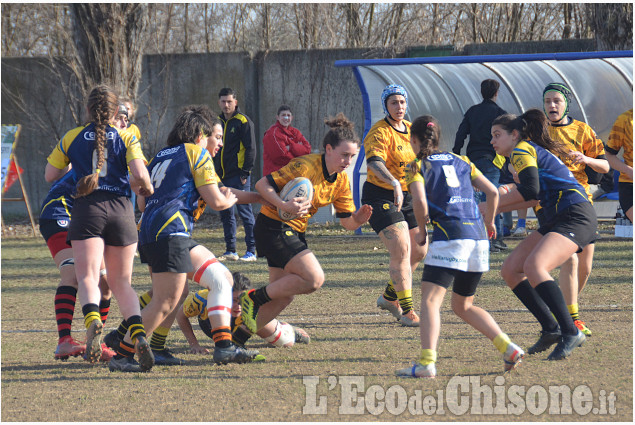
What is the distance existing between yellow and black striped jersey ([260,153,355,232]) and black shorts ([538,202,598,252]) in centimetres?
151

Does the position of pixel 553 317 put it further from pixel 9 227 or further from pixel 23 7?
pixel 23 7

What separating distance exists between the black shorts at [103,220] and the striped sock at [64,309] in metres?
0.66

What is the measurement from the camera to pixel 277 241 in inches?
224

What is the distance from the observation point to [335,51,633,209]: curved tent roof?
523 inches

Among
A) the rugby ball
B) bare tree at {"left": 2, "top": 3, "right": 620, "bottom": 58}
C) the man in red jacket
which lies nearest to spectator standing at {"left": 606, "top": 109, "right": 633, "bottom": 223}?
the rugby ball

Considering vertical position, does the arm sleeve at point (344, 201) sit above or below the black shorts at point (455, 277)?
above

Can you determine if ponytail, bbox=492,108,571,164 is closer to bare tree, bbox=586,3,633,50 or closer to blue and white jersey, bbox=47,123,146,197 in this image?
blue and white jersey, bbox=47,123,146,197

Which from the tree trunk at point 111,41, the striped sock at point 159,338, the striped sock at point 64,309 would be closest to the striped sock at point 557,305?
the striped sock at point 159,338

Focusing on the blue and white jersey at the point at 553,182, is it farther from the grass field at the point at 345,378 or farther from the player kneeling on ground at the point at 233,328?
the player kneeling on ground at the point at 233,328

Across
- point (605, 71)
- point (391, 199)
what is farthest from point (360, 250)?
point (605, 71)

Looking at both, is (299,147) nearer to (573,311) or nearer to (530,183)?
(573,311)

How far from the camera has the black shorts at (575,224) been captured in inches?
215

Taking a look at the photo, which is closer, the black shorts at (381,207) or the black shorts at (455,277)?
the black shorts at (455,277)

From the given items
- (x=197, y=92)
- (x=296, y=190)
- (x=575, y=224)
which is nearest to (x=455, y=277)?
(x=575, y=224)
